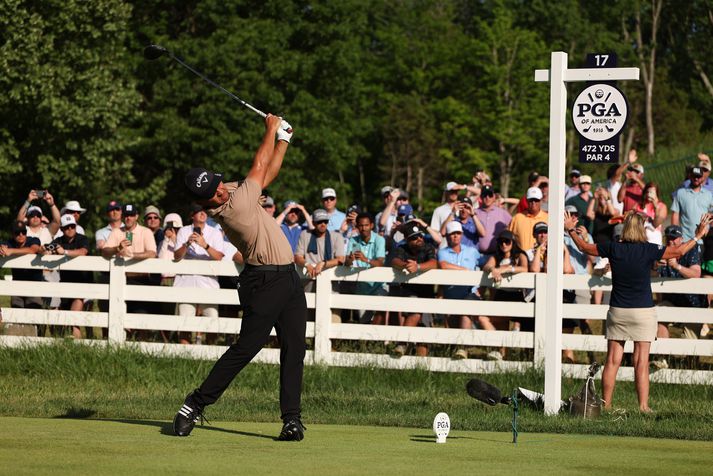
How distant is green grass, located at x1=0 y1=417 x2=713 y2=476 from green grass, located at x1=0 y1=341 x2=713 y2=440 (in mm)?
1001

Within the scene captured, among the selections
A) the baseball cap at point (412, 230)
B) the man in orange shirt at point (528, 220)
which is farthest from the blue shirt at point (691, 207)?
the baseball cap at point (412, 230)

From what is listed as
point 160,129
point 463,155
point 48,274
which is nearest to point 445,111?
point 463,155

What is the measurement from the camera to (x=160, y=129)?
45000mm

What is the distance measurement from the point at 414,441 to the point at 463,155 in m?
64.7

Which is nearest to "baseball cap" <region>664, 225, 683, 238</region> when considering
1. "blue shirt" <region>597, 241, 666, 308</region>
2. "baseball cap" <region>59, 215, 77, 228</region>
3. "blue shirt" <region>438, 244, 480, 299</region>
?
"blue shirt" <region>438, 244, 480, 299</region>

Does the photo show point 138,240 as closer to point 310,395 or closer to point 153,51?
point 310,395

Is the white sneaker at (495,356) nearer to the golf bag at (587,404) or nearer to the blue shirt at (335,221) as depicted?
the golf bag at (587,404)

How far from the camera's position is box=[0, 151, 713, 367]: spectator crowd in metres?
14.2

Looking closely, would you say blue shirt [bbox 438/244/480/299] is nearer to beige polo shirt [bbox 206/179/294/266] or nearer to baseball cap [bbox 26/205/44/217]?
baseball cap [bbox 26/205/44/217]

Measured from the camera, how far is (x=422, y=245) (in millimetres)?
14523

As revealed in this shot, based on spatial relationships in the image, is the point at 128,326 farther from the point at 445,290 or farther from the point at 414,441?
the point at 414,441

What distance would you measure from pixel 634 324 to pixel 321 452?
437 centimetres

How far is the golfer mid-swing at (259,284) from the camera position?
345 inches

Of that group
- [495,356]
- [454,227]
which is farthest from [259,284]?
[454,227]
